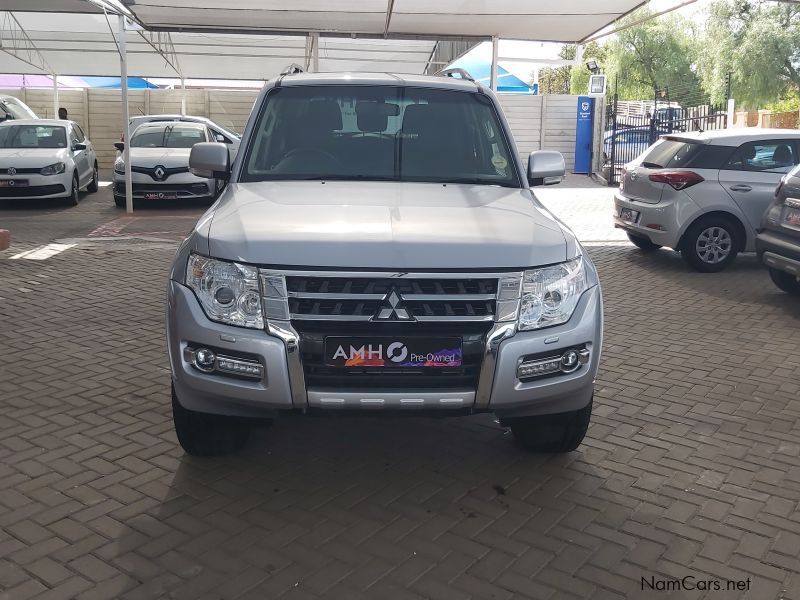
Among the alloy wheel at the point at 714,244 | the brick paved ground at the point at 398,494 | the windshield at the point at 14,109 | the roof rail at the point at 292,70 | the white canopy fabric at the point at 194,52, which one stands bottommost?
the brick paved ground at the point at 398,494

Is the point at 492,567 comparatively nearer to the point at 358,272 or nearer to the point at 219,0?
the point at 358,272

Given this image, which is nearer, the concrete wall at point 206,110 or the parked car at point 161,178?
the parked car at point 161,178

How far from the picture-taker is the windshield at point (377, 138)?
521cm

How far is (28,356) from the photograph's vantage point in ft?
21.6

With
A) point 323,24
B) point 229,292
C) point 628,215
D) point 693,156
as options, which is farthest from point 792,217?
point 323,24

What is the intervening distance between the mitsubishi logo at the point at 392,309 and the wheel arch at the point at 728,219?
23.7 ft

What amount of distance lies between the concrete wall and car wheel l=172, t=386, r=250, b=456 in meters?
22.6

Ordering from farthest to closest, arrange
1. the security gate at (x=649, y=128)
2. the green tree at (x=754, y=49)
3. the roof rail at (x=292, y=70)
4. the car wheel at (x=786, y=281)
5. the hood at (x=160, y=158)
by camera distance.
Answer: the green tree at (x=754, y=49)
the security gate at (x=649, y=128)
the hood at (x=160, y=158)
the car wheel at (x=786, y=281)
the roof rail at (x=292, y=70)

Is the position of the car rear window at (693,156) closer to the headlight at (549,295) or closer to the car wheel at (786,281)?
the car wheel at (786,281)

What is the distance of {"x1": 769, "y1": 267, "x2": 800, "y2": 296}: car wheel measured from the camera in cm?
920

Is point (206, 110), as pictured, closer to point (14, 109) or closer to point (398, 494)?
point (14, 109)

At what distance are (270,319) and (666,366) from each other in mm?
3666

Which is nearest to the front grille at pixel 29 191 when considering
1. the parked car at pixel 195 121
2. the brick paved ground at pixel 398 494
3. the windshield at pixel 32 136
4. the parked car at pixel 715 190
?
the windshield at pixel 32 136

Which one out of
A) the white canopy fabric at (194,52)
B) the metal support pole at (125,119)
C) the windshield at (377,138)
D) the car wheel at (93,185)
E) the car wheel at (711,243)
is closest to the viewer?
the windshield at (377,138)
